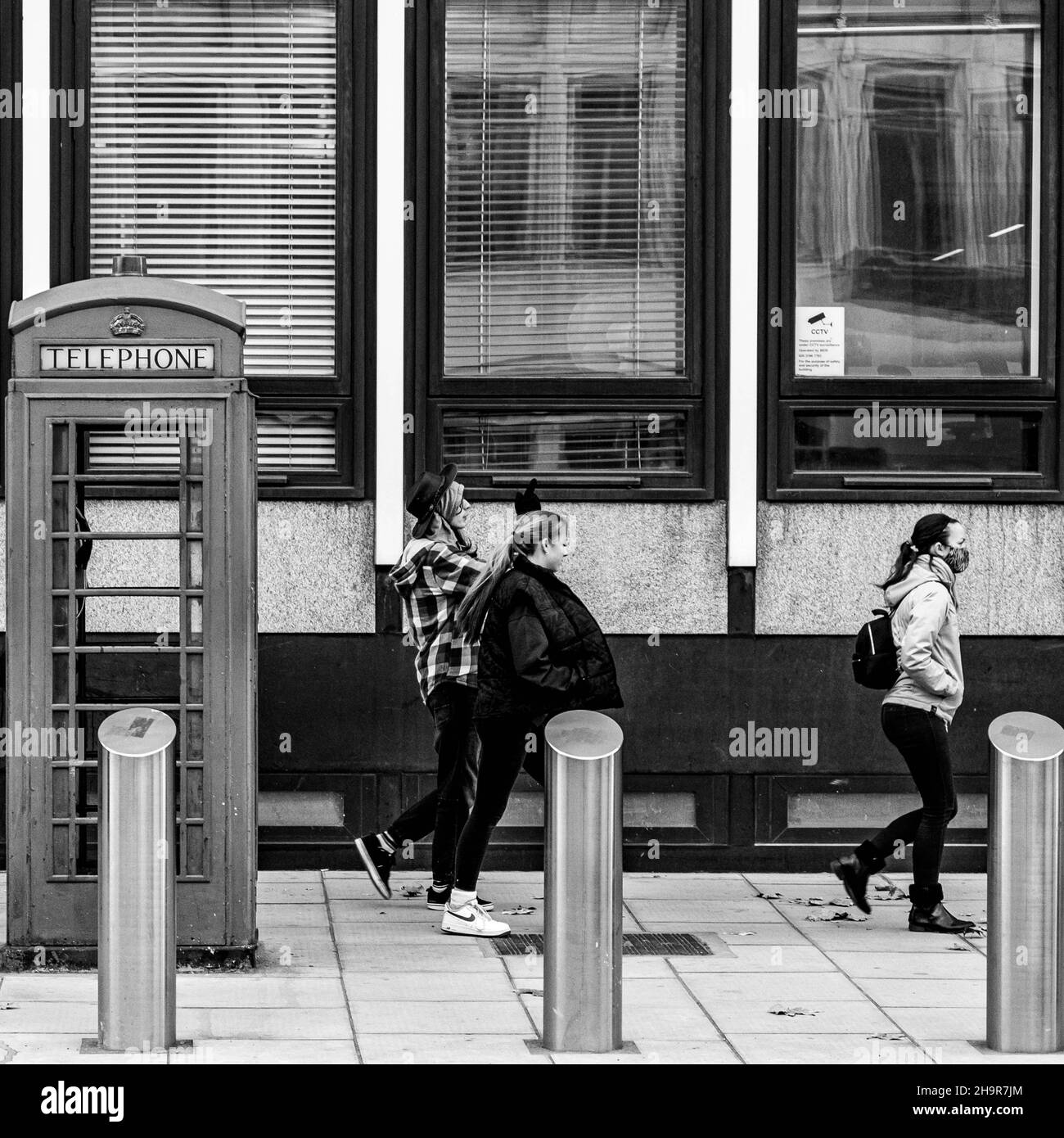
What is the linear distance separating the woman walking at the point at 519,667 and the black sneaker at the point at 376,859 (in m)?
0.63

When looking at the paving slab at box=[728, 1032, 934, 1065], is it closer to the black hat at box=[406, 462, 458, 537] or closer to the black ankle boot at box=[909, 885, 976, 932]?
the black ankle boot at box=[909, 885, 976, 932]

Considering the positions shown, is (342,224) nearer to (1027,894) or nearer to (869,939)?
(869,939)

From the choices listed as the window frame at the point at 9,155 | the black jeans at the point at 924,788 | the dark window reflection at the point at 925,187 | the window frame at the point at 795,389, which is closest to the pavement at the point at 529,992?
the black jeans at the point at 924,788

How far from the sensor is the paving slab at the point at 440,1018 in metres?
5.74

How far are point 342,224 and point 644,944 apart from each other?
4.13 m

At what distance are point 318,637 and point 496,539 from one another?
1084 mm

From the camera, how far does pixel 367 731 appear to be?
857 cm

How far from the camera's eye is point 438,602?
7.49 m

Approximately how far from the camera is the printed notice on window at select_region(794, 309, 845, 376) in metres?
8.79

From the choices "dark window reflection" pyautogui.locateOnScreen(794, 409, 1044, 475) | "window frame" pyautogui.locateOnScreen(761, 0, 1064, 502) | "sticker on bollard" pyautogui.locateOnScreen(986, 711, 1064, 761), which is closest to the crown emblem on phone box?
"sticker on bollard" pyautogui.locateOnScreen(986, 711, 1064, 761)

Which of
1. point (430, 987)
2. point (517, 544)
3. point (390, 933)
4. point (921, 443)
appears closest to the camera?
point (430, 987)

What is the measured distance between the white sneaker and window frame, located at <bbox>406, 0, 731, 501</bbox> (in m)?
2.38

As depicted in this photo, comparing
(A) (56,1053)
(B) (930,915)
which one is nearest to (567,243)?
(B) (930,915)
